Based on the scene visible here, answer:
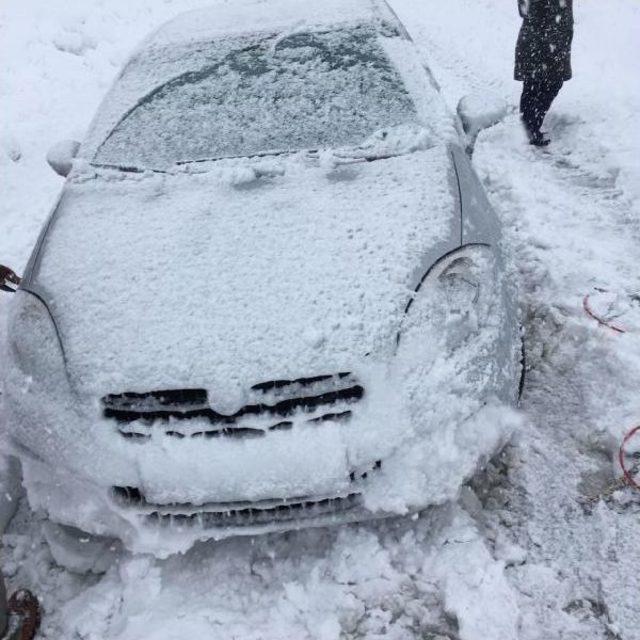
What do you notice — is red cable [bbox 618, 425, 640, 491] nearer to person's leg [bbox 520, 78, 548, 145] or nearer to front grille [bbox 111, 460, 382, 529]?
Answer: front grille [bbox 111, 460, 382, 529]

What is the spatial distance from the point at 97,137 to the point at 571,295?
266 centimetres

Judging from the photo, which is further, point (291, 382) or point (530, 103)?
point (530, 103)

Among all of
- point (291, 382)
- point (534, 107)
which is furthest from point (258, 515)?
Answer: point (534, 107)

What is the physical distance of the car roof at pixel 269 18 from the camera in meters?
3.42

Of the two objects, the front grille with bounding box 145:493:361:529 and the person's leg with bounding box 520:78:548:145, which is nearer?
the front grille with bounding box 145:493:361:529

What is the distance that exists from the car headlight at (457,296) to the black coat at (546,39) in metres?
3.38

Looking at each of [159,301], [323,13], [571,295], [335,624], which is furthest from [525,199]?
[335,624]

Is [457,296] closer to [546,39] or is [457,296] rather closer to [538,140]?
[538,140]

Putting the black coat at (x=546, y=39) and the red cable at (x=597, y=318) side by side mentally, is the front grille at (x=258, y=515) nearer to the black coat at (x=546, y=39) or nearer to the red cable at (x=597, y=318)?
the red cable at (x=597, y=318)

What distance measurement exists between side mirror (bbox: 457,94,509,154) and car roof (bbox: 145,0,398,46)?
0.79m

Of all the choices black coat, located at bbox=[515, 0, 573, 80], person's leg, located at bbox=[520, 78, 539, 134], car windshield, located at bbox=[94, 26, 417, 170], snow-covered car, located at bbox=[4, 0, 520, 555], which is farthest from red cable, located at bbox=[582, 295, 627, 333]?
black coat, located at bbox=[515, 0, 573, 80]

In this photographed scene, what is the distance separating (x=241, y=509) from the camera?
1.95 meters

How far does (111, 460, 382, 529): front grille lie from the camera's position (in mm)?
1912

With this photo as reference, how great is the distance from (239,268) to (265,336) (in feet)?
1.17
